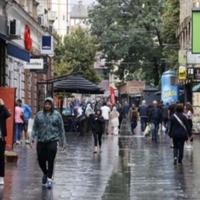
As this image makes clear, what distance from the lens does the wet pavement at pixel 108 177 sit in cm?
1381

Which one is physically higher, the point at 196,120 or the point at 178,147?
the point at 196,120

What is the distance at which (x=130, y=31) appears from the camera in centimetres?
6888

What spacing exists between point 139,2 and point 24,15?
32.9 meters

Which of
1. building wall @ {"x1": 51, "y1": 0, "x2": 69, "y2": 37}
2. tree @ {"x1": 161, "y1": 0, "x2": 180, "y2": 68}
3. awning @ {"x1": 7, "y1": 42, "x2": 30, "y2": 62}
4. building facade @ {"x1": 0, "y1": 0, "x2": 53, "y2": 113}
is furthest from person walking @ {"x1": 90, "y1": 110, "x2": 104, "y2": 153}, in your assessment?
building wall @ {"x1": 51, "y1": 0, "x2": 69, "y2": 37}

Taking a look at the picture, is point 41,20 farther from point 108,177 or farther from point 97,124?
point 108,177

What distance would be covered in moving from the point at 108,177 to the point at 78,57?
55303mm

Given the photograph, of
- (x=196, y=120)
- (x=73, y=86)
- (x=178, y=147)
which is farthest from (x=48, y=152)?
(x=196, y=120)

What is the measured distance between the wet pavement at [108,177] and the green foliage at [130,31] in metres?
44.4

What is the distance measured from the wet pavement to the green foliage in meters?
44.4

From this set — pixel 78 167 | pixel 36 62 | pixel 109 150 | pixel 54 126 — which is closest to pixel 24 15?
pixel 36 62

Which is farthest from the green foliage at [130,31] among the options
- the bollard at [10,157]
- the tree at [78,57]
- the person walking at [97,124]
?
the bollard at [10,157]

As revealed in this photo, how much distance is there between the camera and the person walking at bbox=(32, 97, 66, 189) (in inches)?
576

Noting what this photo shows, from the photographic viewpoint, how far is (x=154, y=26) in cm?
6975

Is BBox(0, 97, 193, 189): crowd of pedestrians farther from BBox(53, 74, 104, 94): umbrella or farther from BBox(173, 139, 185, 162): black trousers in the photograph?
BBox(53, 74, 104, 94): umbrella
